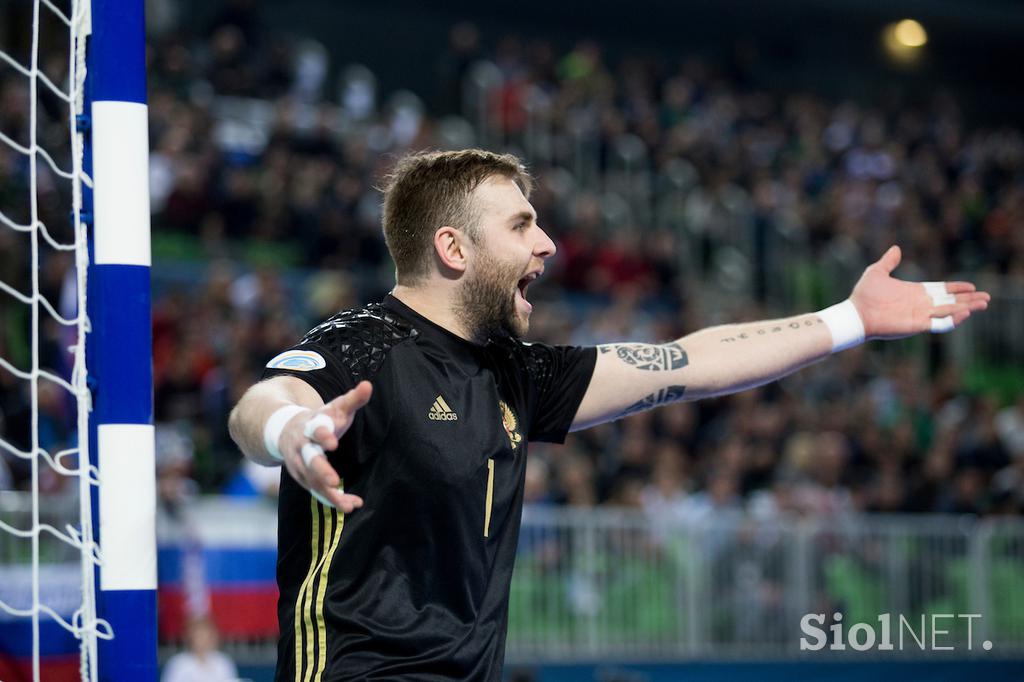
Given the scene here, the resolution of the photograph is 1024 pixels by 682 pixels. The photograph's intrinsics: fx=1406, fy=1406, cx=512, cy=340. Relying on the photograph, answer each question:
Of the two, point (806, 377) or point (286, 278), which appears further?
point (806, 377)

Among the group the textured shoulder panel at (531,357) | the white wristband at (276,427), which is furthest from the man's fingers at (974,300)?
the white wristband at (276,427)

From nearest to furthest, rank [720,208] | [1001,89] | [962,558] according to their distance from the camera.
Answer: [962,558]
[720,208]
[1001,89]

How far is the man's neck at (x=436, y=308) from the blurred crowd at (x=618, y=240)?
21.3 ft

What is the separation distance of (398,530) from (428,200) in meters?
1.10

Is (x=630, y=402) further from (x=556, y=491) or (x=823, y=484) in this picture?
(x=823, y=484)

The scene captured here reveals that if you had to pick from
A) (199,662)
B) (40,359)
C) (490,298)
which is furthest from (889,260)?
(40,359)

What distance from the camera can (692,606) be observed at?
12.6m

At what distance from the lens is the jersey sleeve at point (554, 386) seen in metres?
4.62

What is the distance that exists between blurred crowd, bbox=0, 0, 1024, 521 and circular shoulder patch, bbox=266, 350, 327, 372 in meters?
6.75

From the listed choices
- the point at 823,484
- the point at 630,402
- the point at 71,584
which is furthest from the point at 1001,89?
the point at 630,402

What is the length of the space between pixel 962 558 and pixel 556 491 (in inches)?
169

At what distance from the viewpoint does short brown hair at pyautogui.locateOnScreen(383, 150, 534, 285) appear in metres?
4.38

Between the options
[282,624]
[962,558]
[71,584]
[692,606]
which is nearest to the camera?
[282,624]

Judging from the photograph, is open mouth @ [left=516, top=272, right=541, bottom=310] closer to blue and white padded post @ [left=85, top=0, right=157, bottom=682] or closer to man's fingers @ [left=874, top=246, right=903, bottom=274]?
blue and white padded post @ [left=85, top=0, right=157, bottom=682]
